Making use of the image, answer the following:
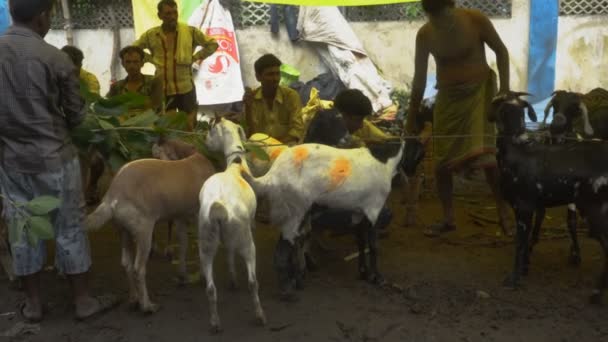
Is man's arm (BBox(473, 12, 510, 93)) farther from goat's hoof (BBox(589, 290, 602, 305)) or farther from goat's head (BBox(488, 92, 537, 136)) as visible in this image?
goat's hoof (BBox(589, 290, 602, 305))

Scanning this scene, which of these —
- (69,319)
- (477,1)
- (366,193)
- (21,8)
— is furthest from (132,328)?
(477,1)

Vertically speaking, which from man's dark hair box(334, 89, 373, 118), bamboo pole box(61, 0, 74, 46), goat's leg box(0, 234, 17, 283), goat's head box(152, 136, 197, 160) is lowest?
goat's leg box(0, 234, 17, 283)

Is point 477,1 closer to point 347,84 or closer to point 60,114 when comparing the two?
point 347,84

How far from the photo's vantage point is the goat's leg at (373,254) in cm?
483

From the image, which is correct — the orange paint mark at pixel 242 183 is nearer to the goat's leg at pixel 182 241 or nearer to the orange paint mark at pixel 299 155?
the orange paint mark at pixel 299 155

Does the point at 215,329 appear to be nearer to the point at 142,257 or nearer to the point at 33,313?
the point at 142,257

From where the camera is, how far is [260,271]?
5.36 m

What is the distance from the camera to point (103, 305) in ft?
15.3

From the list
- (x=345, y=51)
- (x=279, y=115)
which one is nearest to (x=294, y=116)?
(x=279, y=115)

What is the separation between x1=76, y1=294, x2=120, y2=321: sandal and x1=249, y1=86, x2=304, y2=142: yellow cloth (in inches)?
91.2

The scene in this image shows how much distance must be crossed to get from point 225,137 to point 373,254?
1415 millimetres

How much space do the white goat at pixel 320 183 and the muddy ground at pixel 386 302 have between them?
0.50m

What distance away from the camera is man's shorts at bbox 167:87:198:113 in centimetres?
762

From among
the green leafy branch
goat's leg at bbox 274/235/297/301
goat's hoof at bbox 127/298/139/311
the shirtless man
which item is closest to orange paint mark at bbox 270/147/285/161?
goat's leg at bbox 274/235/297/301
